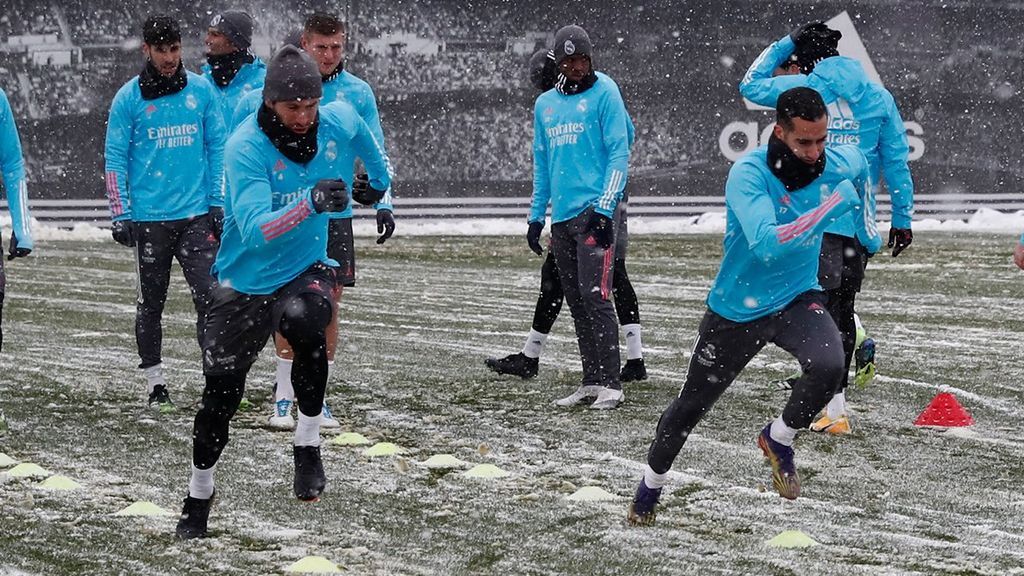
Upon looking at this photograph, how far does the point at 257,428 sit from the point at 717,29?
1431 centimetres

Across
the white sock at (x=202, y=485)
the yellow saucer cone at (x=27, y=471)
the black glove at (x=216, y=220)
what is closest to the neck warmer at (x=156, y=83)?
the black glove at (x=216, y=220)

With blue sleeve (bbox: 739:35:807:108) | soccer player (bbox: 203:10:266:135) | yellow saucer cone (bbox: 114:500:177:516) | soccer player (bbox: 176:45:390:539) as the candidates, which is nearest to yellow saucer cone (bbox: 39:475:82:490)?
yellow saucer cone (bbox: 114:500:177:516)

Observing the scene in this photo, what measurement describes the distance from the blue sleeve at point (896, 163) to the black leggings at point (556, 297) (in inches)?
74.5

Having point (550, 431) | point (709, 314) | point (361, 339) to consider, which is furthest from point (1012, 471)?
point (361, 339)

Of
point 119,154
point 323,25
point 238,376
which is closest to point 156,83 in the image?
point 119,154

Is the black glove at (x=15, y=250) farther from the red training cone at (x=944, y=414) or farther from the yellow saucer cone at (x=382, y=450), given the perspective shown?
the red training cone at (x=944, y=414)

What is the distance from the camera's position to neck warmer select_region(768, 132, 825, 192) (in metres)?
5.92

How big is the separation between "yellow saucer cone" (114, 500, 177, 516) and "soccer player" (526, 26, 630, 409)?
A: 304cm

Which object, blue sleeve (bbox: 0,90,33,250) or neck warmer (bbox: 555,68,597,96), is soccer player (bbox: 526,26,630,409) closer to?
neck warmer (bbox: 555,68,597,96)

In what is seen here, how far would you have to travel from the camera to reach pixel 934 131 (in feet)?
68.6

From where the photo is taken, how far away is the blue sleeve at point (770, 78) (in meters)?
8.09

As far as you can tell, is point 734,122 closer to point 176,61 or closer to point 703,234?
point 703,234

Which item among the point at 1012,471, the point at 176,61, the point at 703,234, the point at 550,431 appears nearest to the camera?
the point at 1012,471

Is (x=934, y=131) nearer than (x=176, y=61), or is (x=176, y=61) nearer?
(x=176, y=61)
